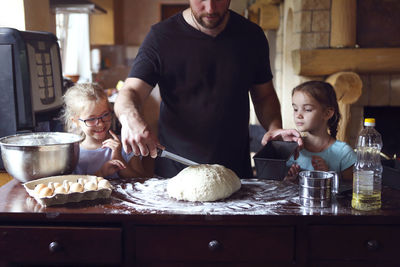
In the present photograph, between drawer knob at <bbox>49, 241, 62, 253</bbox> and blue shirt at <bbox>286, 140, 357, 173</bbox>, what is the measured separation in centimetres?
107

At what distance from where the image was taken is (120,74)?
274 inches

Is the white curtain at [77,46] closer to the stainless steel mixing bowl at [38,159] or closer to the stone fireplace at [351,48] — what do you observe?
the stone fireplace at [351,48]

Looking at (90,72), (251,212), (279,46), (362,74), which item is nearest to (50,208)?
(251,212)

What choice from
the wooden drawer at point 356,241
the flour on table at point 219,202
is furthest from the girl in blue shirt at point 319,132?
the wooden drawer at point 356,241

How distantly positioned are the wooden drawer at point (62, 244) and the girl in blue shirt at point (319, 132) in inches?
37.1

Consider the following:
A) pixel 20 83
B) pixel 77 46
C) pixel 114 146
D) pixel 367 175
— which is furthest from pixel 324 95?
pixel 77 46

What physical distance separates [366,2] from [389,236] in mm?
2838

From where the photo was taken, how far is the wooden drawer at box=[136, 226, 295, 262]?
4.13 ft

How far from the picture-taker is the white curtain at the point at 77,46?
648cm

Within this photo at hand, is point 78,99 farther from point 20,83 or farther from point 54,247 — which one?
point 54,247

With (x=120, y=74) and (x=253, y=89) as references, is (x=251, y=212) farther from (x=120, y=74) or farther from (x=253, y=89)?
(x=120, y=74)

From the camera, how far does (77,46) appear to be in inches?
262

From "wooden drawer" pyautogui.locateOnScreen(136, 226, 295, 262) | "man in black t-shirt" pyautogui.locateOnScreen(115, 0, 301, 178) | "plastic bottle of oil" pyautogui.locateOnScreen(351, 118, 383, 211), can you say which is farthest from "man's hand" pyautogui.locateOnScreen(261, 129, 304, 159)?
"wooden drawer" pyautogui.locateOnScreen(136, 226, 295, 262)

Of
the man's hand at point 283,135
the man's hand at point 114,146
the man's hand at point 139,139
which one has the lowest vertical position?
the man's hand at point 114,146
